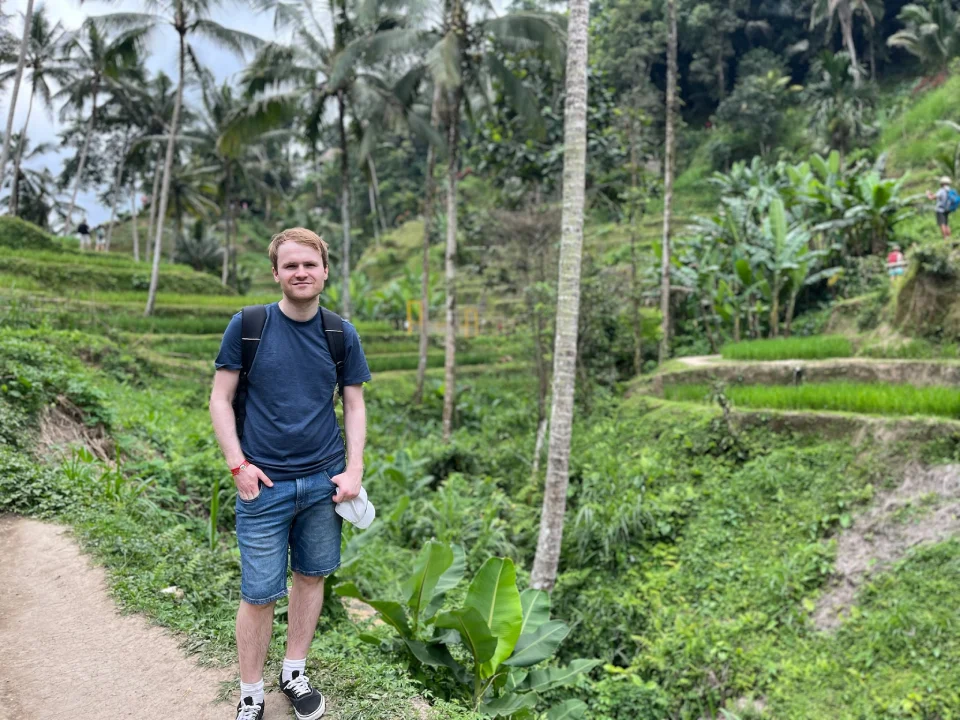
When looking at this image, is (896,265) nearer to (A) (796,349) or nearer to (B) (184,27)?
(A) (796,349)

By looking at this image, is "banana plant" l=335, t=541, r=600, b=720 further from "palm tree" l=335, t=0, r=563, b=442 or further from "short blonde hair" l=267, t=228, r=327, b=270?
"palm tree" l=335, t=0, r=563, b=442

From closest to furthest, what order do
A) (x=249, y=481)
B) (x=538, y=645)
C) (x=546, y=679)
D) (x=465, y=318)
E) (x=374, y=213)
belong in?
(x=249, y=481), (x=538, y=645), (x=546, y=679), (x=465, y=318), (x=374, y=213)

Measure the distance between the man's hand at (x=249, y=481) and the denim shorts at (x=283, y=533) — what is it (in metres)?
0.03

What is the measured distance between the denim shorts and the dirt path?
1.74ft

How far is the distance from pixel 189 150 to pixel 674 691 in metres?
28.4

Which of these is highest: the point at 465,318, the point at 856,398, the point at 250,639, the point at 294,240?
the point at 294,240

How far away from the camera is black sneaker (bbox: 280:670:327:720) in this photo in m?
2.35

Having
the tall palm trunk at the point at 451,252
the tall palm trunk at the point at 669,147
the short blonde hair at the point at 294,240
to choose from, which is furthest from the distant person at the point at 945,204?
the short blonde hair at the point at 294,240

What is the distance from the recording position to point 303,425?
92.4 inches

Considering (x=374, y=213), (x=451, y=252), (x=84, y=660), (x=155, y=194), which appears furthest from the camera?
(x=374, y=213)

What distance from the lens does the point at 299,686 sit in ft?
7.93

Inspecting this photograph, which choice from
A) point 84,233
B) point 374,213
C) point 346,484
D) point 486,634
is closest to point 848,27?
point 374,213

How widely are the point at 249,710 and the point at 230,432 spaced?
3.31 ft

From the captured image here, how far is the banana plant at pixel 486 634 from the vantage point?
3051mm
